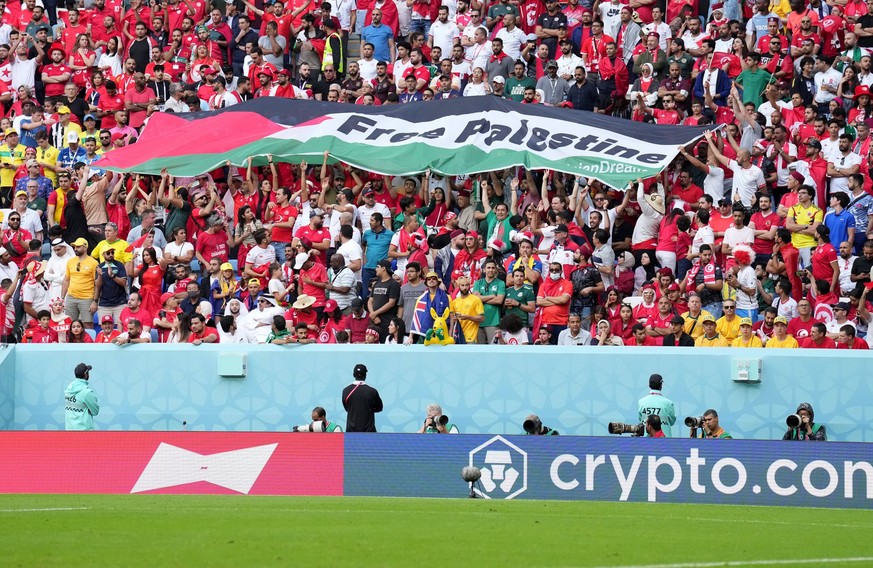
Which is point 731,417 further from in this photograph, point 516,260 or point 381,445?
point 381,445

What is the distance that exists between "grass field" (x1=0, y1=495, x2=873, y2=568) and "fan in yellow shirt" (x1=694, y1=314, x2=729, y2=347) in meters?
4.20

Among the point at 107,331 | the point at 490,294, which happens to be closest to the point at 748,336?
the point at 490,294

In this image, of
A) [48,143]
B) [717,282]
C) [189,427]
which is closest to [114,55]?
[48,143]

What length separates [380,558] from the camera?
1020cm

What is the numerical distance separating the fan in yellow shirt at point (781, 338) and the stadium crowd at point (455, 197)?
0.15 feet

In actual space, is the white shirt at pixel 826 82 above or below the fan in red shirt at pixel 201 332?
above

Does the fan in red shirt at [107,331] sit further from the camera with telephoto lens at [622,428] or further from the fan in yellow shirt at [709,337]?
the fan in yellow shirt at [709,337]

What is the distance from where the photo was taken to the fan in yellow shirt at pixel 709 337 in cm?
1869

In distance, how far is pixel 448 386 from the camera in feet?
62.6

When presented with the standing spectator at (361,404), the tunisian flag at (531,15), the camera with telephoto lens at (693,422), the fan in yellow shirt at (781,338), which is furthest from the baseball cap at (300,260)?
the tunisian flag at (531,15)

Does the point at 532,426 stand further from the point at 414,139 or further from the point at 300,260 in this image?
the point at 414,139

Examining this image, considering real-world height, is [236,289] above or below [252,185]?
below

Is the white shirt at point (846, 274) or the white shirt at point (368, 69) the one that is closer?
the white shirt at point (846, 274)

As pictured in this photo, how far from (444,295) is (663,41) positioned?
7336mm
